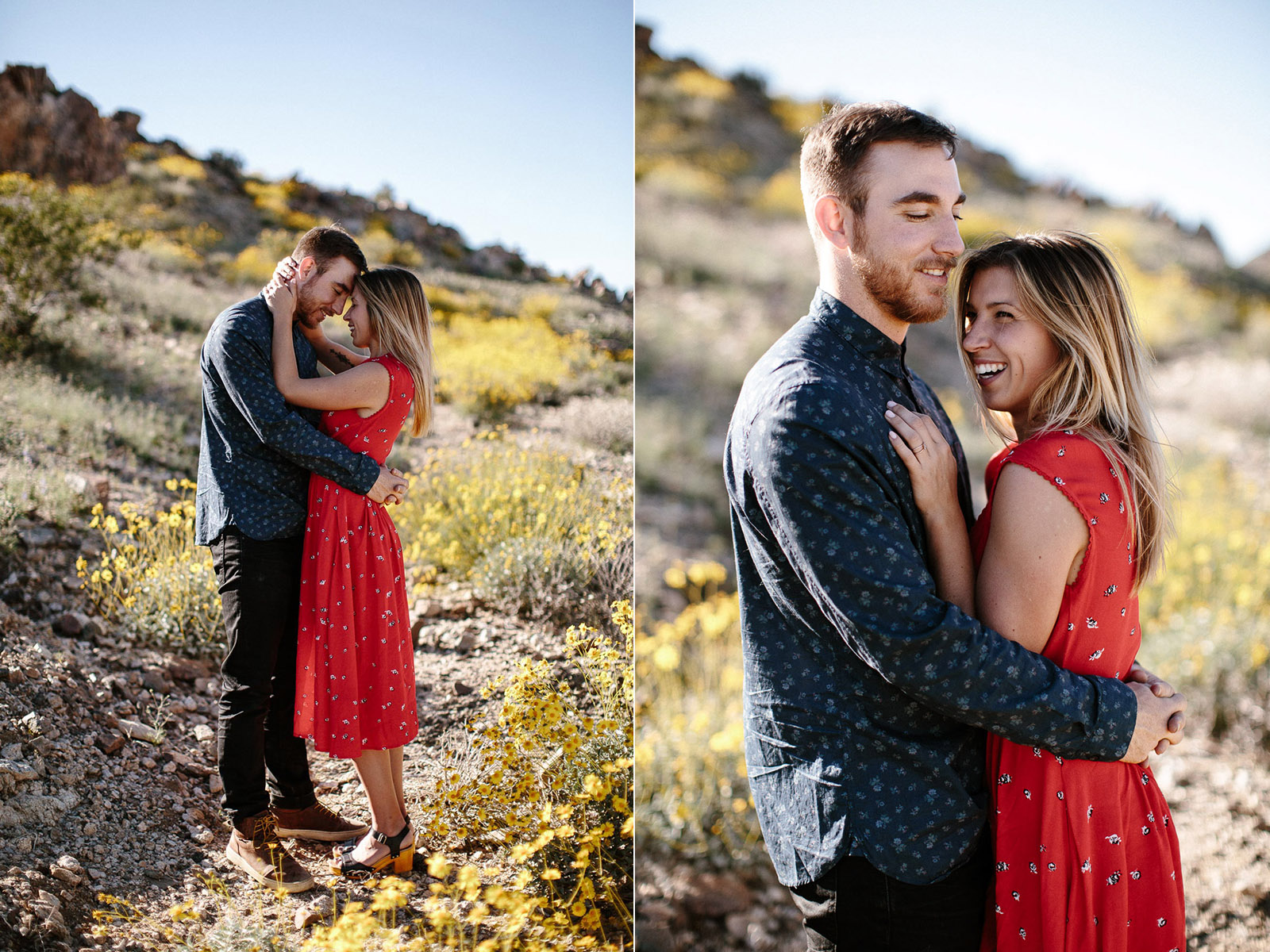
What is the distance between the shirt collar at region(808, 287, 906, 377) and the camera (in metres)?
1.35

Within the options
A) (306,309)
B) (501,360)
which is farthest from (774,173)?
(306,309)

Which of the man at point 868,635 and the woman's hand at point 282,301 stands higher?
the woman's hand at point 282,301

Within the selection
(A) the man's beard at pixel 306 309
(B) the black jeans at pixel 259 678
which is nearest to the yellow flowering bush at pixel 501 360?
(A) the man's beard at pixel 306 309

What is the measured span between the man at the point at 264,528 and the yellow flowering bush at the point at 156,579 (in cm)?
15

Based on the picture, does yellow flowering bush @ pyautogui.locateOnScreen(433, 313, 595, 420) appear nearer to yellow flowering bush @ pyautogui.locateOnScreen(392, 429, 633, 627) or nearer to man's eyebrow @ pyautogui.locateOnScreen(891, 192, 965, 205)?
yellow flowering bush @ pyautogui.locateOnScreen(392, 429, 633, 627)

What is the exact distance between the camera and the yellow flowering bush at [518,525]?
222cm

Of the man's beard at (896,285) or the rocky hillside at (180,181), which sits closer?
the man's beard at (896,285)

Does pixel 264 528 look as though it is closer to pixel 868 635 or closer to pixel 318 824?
pixel 318 824

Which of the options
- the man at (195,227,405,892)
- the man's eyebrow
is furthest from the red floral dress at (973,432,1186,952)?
the man at (195,227,405,892)

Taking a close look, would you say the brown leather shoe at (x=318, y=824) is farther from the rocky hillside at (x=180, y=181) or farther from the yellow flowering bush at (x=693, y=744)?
the rocky hillside at (x=180, y=181)

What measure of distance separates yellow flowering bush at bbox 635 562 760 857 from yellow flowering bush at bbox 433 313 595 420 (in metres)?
0.98

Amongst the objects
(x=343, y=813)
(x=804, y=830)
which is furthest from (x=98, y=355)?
(x=804, y=830)

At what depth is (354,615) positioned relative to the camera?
6.38 ft

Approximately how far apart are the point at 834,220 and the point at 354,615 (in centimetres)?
131
